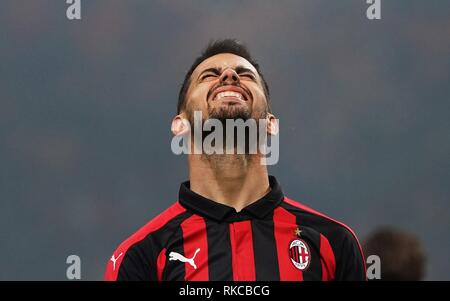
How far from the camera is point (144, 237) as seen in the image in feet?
11.8

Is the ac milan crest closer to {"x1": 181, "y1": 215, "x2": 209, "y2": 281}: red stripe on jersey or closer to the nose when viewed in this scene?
{"x1": 181, "y1": 215, "x2": 209, "y2": 281}: red stripe on jersey

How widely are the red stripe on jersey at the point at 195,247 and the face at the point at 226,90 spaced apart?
58 cm

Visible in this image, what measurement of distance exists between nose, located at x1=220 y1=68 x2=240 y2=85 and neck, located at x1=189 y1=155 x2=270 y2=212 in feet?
1.37

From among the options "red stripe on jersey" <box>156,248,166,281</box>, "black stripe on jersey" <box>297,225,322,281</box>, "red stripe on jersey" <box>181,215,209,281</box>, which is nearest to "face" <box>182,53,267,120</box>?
"red stripe on jersey" <box>181,215,209,281</box>

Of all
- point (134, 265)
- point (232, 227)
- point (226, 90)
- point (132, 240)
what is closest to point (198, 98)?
point (226, 90)

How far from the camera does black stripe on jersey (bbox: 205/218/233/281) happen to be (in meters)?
3.48

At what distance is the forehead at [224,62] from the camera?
13.3 ft

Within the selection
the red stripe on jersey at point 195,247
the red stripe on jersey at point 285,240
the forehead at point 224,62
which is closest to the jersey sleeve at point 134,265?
the red stripe on jersey at point 195,247

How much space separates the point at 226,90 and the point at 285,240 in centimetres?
88

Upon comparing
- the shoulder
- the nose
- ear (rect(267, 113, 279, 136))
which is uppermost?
the nose

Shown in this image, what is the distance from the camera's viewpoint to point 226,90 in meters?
3.85
